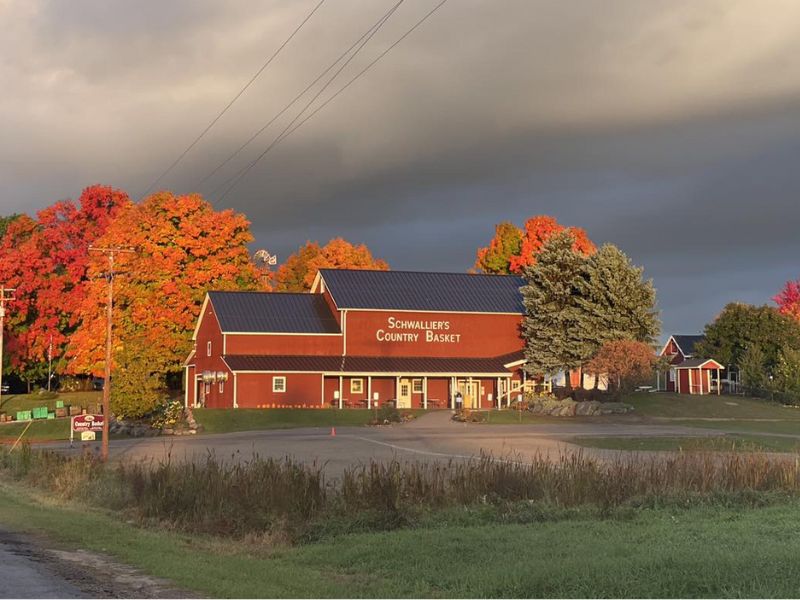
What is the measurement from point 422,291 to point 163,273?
18878 millimetres

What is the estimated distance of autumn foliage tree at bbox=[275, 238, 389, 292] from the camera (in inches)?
3949

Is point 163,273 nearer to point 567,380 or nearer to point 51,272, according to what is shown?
point 51,272

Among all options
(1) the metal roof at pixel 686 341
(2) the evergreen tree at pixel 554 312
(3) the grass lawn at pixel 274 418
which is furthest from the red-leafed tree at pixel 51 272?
(1) the metal roof at pixel 686 341

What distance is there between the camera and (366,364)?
67.2 m

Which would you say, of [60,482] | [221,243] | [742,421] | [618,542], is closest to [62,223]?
[221,243]

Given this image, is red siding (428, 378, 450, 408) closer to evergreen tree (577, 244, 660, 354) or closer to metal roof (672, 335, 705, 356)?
evergreen tree (577, 244, 660, 354)

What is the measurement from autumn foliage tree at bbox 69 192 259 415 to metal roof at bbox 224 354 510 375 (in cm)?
826

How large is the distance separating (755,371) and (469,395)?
946 inches

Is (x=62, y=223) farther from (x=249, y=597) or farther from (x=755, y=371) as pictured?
(x=249, y=597)

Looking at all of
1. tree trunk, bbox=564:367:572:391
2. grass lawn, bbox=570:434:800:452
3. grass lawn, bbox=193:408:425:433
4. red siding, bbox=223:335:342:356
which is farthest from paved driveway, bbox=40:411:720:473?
tree trunk, bbox=564:367:572:391

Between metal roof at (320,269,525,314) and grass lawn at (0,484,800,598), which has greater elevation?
metal roof at (320,269,525,314)

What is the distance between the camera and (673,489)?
60.9ft

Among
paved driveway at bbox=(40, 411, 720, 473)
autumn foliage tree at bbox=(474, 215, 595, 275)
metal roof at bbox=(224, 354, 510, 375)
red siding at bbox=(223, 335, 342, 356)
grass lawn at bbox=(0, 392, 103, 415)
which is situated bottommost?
paved driveway at bbox=(40, 411, 720, 473)

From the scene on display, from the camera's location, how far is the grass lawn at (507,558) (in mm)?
11070
